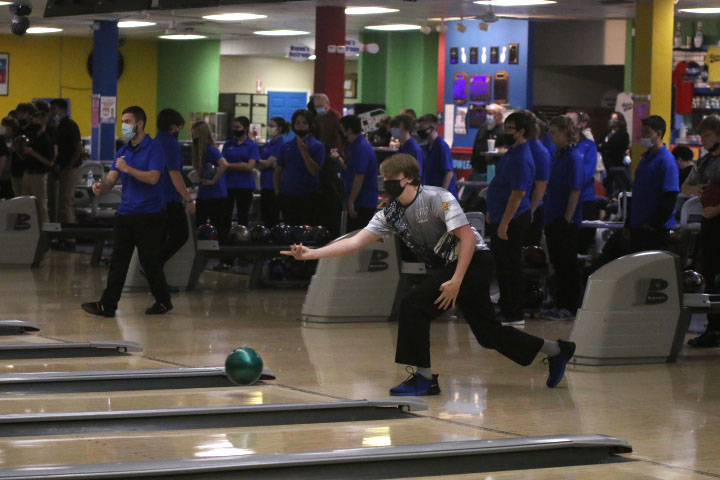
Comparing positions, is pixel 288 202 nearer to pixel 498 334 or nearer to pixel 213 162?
pixel 213 162

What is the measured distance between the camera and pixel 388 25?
21.8m

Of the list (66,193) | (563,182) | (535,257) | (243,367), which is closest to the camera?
(243,367)

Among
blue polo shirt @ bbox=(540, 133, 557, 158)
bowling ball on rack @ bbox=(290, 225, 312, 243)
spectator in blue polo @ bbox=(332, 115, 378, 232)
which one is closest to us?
blue polo shirt @ bbox=(540, 133, 557, 158)

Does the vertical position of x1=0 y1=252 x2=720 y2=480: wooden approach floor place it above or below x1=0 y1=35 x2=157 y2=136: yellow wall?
below

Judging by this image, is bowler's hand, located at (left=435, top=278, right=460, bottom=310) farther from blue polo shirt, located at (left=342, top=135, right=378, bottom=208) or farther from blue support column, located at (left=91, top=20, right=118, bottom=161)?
blue support column, located at (left=91, top=20, right=118, bottom=161)

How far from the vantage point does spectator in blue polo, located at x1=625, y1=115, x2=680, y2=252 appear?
923cm

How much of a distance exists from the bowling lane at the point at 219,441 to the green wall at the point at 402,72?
19.2m

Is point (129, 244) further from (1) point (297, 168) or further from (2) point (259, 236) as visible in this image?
(1) point (297, 168)

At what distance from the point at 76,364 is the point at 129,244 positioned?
205 centimetres

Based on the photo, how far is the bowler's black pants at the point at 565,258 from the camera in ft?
32.3

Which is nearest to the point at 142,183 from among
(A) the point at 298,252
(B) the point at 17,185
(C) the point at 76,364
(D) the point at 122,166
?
(D) the point at 122,166

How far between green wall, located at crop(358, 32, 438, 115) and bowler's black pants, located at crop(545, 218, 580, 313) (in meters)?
14.8

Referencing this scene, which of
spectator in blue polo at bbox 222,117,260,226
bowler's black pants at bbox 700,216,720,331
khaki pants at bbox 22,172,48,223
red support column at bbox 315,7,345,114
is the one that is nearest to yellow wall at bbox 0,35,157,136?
red support column at bbox 315,7,345,114

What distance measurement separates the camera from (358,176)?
1142 cm
